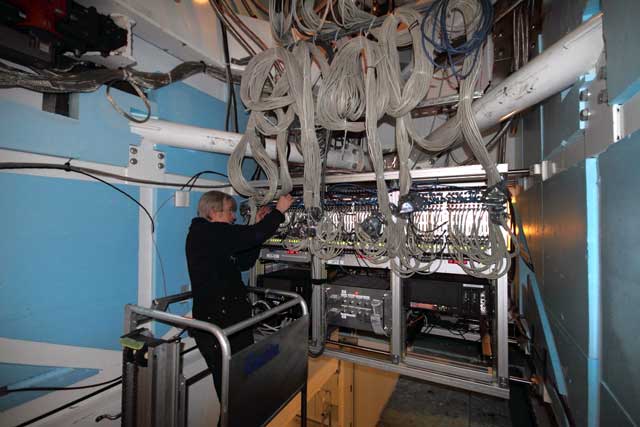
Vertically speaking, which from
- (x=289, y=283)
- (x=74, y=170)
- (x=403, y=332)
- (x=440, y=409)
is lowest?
(x=440, y=409)

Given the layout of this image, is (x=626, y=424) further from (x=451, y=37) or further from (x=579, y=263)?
(x=451, y=37)

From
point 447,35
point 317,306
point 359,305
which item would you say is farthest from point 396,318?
point 447,35

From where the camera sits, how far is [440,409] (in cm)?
317

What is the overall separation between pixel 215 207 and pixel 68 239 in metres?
0.75

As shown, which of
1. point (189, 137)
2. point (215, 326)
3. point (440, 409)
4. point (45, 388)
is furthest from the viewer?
point (440, 409)

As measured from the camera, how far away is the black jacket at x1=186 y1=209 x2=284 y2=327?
63.3 inches

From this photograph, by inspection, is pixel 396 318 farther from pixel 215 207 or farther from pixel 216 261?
pixel 215 207

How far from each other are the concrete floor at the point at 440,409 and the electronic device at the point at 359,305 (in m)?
1.98

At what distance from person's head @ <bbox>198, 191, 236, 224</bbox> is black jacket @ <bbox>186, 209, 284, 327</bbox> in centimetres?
12

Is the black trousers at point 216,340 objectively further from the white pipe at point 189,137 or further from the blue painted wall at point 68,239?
the white pipe at point 189,137

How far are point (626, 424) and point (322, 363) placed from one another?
160 centimetres

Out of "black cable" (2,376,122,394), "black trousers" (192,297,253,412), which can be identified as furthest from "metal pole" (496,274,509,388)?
"black cable" (2,376,122,394)

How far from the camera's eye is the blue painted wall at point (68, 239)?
1226mm

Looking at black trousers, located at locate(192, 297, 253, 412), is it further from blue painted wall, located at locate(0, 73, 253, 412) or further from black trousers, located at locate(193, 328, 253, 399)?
blue painted wall, located at locate(0, 73, 253, 412)
